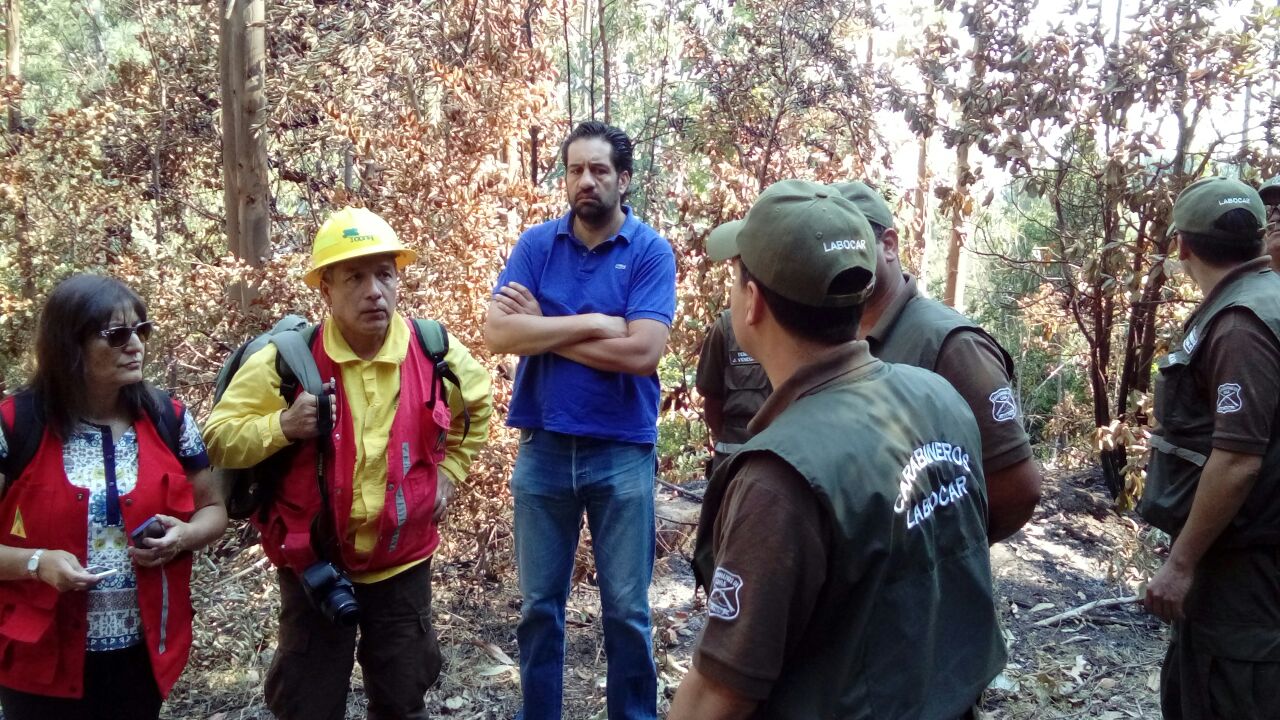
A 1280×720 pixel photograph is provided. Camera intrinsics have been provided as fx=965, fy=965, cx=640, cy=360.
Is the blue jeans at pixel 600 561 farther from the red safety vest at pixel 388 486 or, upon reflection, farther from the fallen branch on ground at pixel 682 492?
the fallen branch on ground at pixel 682 492

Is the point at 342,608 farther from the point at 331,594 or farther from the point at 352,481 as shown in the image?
the point at 352,481

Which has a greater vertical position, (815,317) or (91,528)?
(815,317)

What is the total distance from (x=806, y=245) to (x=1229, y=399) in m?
1.92

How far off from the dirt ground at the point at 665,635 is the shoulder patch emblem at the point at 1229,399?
198 centimetres

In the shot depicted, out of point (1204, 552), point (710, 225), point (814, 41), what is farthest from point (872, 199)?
point (814, 41)

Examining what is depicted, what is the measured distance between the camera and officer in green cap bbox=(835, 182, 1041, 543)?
253 cm

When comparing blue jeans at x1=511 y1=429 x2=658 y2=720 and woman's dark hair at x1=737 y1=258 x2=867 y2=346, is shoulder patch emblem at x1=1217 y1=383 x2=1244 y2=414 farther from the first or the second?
blue jeans at x1=511 y1=429 x2=658 y2=720

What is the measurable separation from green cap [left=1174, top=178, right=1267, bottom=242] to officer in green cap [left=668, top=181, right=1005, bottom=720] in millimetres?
1722

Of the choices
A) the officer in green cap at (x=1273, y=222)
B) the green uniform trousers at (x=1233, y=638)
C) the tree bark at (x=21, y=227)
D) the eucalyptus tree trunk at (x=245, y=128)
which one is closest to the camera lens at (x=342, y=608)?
the green uniform trousers at (x=1233, y=638)

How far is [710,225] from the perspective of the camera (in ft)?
20.8

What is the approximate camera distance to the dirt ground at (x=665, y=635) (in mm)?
4527

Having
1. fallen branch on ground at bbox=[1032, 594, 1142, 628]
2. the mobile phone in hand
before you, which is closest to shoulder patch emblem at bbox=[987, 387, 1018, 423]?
the mobile phone in hand

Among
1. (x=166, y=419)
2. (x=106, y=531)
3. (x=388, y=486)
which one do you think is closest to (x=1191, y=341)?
(x=388, y=486)

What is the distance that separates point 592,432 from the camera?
376 cm
